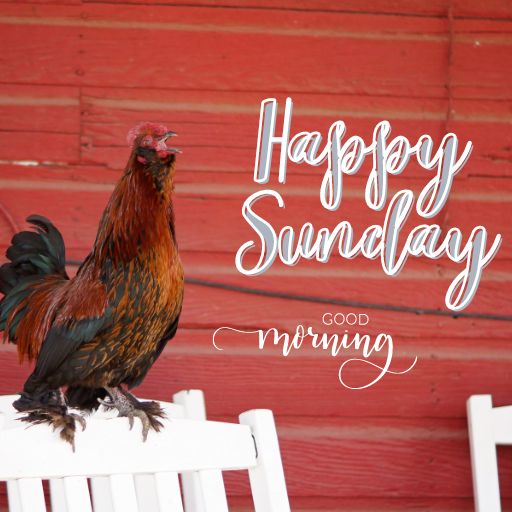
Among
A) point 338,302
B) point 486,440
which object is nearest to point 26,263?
point 338,302

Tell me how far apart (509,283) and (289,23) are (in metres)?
1.03

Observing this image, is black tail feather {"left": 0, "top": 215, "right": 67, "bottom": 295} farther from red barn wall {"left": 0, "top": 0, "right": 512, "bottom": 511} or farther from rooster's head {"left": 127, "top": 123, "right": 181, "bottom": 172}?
red barn wall {"left": 0, "top": 0, "right": 512, "bottom": 511}

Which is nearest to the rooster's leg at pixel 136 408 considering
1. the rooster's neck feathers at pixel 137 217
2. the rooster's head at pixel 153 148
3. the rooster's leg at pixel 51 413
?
the rooster's leg at pixel 51 413

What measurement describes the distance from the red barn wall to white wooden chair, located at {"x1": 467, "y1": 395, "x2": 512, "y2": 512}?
0.62ft

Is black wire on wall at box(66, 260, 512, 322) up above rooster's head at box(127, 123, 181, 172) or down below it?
below

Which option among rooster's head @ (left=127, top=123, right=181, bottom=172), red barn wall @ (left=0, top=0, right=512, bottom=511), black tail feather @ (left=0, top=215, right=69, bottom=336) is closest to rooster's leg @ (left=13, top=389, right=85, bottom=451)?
black tail feather @ (left=0, top=215, right=69, bottom=336)

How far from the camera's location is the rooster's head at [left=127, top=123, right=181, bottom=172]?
2041 mm

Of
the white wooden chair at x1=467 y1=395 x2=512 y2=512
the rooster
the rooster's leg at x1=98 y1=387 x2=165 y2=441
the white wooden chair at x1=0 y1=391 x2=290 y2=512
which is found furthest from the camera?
the white wooden chair at x1=467 y1=395 x2=512 y2=512

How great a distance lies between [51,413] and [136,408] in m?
0.32

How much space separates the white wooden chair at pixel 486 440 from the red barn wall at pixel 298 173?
0.62 feet

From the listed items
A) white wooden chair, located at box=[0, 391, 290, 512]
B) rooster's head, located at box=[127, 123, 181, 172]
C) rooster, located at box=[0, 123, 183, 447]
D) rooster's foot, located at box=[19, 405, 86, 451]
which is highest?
rooster's head, located at box=[127, 123, 181, 172]

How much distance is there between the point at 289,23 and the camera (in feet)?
9.75

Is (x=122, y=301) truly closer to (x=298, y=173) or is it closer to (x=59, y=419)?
(x=59, y=419)

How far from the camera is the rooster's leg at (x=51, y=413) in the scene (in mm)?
1550
